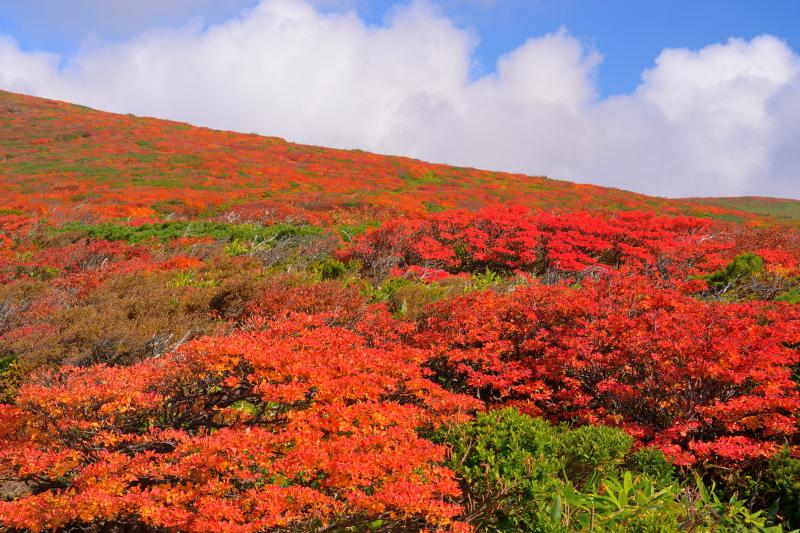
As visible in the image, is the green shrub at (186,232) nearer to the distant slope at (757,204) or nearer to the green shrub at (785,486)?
the green shrub at (785,486)

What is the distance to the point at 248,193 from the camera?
2706 cm

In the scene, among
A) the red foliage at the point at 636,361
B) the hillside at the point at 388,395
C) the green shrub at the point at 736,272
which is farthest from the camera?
the green shrub at the point at 736,272

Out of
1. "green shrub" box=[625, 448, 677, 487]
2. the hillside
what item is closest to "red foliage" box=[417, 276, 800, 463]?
the hillside

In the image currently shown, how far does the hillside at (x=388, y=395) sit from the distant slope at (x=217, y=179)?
32.6 ft

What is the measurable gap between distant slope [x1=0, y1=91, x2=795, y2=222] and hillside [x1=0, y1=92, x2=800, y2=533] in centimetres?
994

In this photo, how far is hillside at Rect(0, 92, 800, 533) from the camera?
162 inches

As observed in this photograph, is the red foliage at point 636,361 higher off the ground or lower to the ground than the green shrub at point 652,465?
higher

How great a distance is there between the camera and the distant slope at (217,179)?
23.7 m

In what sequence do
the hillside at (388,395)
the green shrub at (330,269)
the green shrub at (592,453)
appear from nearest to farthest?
1. the hillside at (388,395)
2. the green shrub at (592,453)
3. the green shrub at (330,269)

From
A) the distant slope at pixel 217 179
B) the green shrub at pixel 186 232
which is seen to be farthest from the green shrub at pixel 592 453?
the distant slope at pixel 217 179

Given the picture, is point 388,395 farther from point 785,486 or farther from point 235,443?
point 785,486

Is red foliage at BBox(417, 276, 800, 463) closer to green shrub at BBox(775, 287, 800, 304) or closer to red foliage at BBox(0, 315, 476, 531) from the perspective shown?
red foliage at BBox(0, 315, 476, 531)

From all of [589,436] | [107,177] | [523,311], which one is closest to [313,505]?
[589,436]

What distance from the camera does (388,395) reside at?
225 inches
